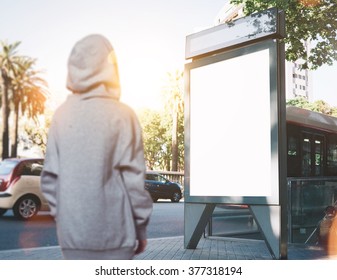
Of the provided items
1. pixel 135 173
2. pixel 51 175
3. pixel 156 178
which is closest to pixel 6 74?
pixel 51 175

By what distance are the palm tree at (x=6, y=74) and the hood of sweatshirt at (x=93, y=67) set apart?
3784 mm

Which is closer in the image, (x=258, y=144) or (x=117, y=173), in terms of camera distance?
(x=117, y=173)

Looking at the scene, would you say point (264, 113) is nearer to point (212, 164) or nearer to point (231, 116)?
point (231, 116)

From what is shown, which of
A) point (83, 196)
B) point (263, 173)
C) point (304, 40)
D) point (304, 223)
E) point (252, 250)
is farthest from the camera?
point (304, 40)

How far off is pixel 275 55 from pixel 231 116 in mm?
1021

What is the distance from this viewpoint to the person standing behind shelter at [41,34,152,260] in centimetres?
224

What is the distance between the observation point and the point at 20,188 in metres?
10.2

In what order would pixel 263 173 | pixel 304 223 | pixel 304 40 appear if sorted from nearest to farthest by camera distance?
pixel 263 173
pixel 304 223
pixel 304 40

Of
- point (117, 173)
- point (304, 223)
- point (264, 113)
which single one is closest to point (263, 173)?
point (264, 113)

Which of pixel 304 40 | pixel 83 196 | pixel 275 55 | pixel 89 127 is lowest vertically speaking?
pixel 83 196

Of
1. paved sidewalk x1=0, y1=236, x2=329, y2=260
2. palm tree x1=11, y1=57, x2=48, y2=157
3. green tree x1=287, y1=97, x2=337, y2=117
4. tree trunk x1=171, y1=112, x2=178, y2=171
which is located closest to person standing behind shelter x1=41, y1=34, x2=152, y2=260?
paved sidewalk x1=0, y1=236, x2=329, y2=260

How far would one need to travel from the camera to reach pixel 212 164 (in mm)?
6676

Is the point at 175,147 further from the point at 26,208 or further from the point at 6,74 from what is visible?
the point at 6,74

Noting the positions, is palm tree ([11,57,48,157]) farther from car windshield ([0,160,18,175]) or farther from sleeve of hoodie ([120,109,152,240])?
sleeve of hoodie ([120,109,152,240])
